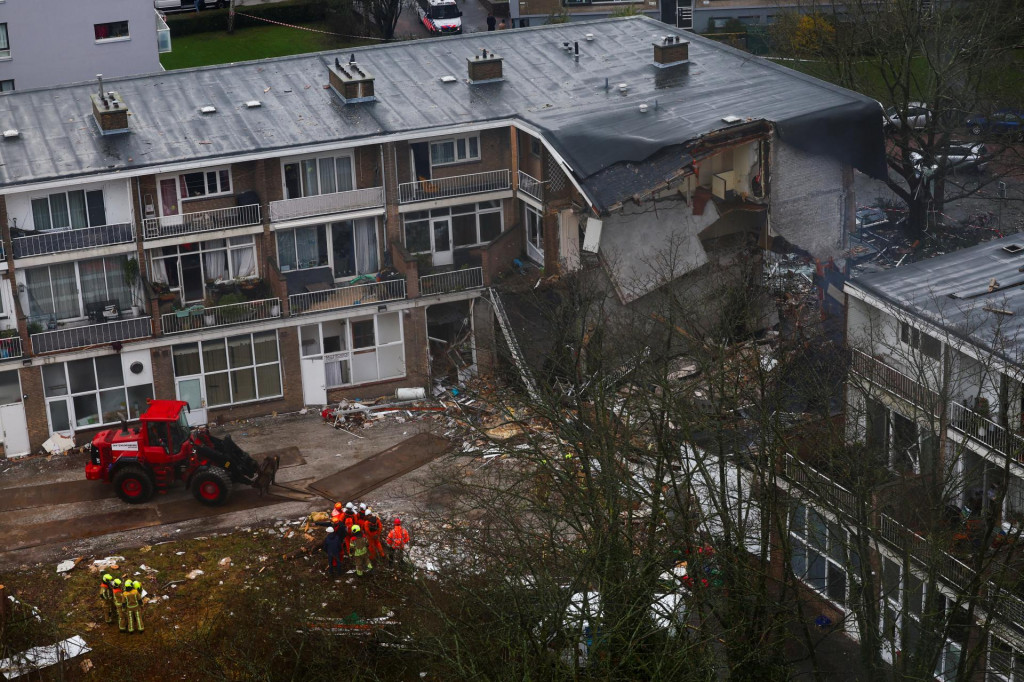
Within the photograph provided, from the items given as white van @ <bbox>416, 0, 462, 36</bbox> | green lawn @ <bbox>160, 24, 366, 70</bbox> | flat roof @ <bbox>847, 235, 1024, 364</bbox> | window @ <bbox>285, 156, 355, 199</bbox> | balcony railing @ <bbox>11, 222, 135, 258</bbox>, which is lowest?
balcony railing @ <bbox>11, 222, 135, 258</bbox>

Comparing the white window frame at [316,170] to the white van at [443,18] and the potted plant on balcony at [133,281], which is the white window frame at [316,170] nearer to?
the potted plant on balcony at [133,281]

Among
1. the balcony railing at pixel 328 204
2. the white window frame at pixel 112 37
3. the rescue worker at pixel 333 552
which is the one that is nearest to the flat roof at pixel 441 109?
the balcony railing at pixel 328 204

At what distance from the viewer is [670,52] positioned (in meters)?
43.9

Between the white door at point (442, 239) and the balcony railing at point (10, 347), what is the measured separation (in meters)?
12.3

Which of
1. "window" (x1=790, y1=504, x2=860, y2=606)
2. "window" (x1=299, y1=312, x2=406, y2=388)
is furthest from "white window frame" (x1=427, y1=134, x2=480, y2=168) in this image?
"window" (x1=790, y1=504, x2=860, y2=606)

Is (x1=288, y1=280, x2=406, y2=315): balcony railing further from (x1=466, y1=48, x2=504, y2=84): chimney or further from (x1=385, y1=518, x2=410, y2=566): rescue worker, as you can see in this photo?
(x1=385, y1=518, x2=410, y2=566): rescue worker

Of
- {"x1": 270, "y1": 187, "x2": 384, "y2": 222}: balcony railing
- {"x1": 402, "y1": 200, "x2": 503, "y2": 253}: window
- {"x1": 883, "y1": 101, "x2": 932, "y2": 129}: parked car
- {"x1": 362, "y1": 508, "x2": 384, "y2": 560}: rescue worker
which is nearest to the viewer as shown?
{"x1": 362, "y1": 508, "x2": 384, "y2": 560}: rescue worker

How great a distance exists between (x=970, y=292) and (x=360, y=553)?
47.8ft

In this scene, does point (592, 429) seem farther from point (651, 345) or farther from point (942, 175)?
point (942, 175)

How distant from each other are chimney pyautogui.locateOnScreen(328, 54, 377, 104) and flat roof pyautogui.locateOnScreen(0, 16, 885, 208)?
0.28 metres

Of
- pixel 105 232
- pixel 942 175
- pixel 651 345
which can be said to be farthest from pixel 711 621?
pixel 942 175

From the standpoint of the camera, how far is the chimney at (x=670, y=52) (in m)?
43.8

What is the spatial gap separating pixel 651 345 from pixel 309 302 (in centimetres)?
1137

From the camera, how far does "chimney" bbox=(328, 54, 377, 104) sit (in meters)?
40.8
